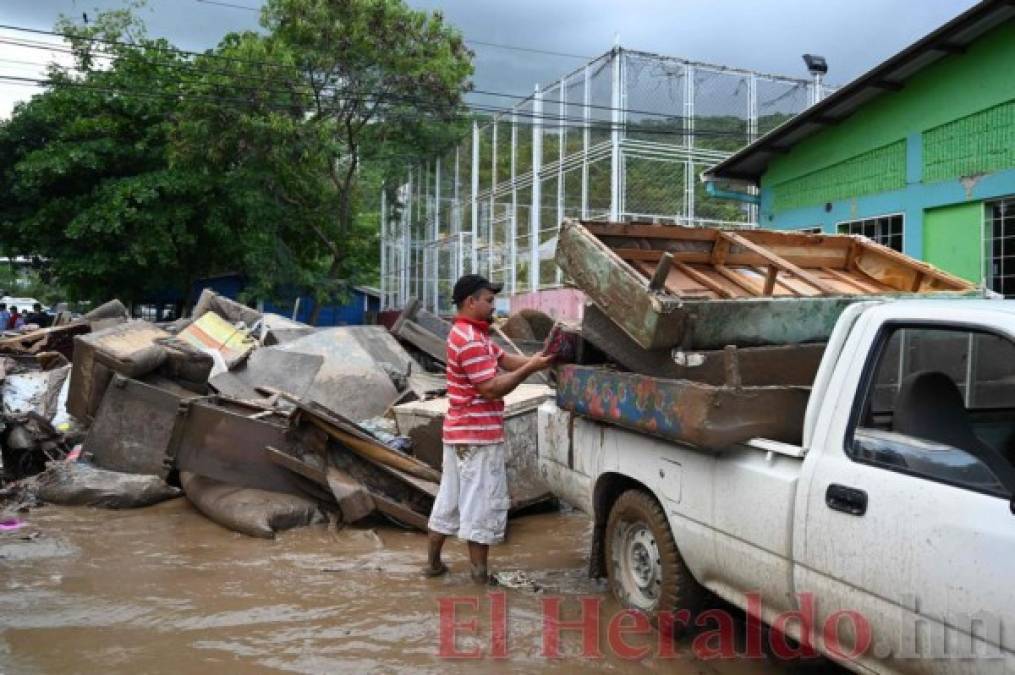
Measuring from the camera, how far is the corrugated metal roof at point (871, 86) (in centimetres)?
909

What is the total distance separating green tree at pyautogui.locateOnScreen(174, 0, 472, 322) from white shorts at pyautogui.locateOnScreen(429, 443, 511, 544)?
16.8 meters

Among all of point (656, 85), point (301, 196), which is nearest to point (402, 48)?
point (301, 196)

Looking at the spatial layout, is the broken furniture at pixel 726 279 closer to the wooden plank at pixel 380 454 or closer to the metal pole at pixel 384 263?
the wooden plank at pixel 380 454

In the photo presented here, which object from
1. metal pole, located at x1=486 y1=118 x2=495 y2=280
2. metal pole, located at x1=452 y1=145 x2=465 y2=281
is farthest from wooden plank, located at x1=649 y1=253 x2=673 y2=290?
metal pole, located at x1=452 y1=145 x2=465 y2=281

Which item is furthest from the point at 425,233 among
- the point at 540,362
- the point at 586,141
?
the point at 540,362

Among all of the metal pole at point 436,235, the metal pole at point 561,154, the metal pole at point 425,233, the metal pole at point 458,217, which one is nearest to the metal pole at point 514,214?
the metal pole at point 561,154

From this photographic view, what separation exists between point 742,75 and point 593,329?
14.8 metres

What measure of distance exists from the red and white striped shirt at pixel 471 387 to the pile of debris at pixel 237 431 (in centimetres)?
158

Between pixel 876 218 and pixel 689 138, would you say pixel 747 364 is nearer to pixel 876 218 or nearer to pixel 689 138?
pixel 876 218

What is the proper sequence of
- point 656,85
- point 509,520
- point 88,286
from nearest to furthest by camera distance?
point 509,520 → point 656,85 → point 88,286

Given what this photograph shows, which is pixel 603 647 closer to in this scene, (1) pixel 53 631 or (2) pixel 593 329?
(2) pixel 593 329

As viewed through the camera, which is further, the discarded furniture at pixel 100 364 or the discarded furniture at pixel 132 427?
the discarded furniture at pixel 100 364

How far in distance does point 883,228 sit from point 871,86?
6.08 feet

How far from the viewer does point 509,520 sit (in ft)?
22.3
